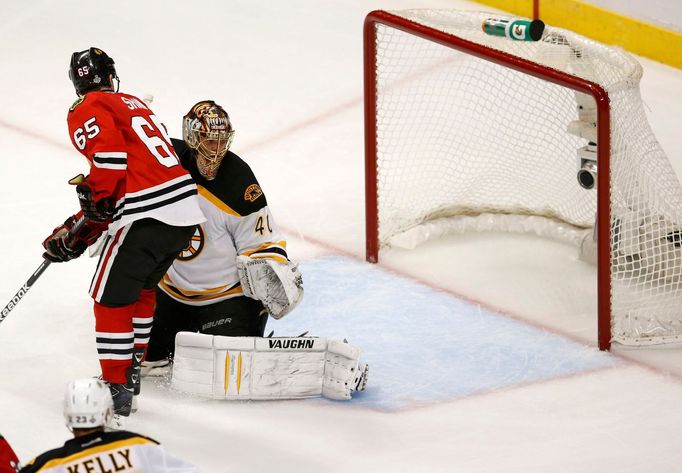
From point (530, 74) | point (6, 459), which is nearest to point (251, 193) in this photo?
point (530, 74)

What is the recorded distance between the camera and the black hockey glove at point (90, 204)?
414 cm

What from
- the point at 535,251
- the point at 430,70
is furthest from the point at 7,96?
the point at 535,251

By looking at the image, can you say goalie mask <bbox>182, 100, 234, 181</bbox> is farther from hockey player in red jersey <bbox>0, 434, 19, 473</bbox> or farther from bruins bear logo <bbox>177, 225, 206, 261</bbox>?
hockey player in red jersey <bbox>0, 434, 19, 473</bbox>

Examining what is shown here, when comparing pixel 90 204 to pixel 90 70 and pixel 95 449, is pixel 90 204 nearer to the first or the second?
pixel 90 70

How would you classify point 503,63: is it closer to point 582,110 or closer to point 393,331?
point 582,110

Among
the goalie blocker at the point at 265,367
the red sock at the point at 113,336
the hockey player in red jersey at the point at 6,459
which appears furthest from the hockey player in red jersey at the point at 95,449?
the goalie blocker at the point at 265,367

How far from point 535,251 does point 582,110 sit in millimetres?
592

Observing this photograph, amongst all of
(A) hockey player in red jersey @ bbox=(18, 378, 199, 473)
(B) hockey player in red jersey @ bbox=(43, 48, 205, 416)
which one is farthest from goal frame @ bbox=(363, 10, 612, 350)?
(A) hockey player in red jersey @ bbox=(18, 378, 199, 473)

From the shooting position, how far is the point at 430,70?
6168 millimetres

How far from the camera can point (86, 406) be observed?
10.1 ft

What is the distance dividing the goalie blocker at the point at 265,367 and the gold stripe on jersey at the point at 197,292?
0.75 ft

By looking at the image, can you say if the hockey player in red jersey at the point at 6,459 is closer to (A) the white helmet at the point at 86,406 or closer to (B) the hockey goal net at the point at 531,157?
A: (A) the white helmet at the point at 86,406

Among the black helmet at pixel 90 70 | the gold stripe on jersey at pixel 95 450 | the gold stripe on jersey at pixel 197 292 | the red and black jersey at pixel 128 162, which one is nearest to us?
the gold stripe on jersey at pixel 95 450

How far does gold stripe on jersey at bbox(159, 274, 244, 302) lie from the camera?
453 centimetres
